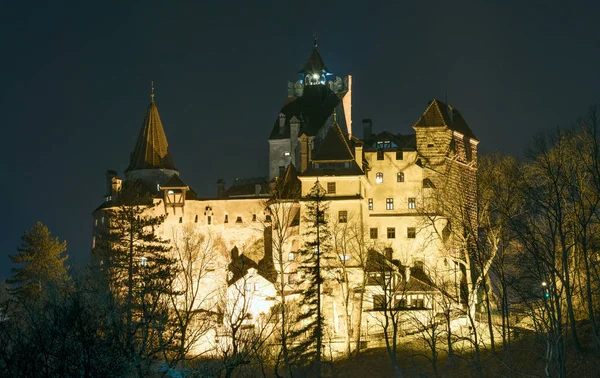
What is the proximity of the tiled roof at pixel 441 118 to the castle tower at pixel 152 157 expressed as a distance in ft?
73.6

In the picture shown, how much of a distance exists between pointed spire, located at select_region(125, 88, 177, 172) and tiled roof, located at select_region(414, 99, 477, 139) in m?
23.6

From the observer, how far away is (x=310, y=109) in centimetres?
8462

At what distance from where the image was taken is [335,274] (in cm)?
6406

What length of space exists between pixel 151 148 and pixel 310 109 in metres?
13.7

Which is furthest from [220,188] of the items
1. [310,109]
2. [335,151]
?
[335,151]

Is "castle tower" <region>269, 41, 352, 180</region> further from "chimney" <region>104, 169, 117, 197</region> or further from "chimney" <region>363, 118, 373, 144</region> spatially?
"chimney" <region>104, 169, 117, 197</region>

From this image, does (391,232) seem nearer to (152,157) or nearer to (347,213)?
(347,213)

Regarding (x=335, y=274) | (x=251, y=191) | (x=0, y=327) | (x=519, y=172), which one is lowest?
(x=0, y=327)

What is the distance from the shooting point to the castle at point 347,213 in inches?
2566

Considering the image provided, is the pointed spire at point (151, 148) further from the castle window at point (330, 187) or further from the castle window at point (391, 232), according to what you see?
the castle window at point (391, 232)

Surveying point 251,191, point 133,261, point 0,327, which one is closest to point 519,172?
point 133,261

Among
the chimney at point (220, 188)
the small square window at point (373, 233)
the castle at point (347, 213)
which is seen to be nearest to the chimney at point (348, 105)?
the castle at point (347, 213)

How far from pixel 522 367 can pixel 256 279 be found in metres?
22.7

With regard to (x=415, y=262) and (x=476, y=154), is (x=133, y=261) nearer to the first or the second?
(x=415, y=262)
